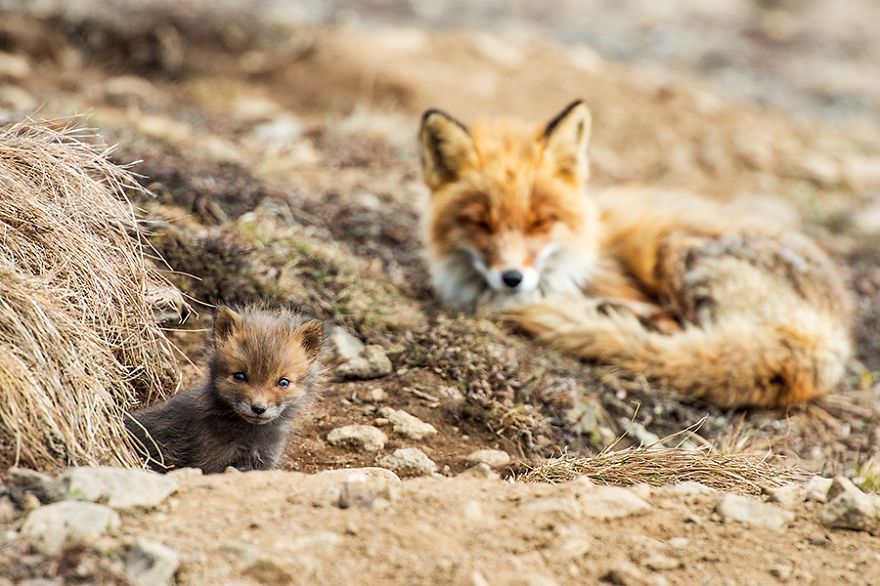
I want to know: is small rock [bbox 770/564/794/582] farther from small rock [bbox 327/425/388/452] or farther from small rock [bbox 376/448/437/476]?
small rock [bbox 327/425/388/452]

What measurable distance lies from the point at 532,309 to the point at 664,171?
476cm

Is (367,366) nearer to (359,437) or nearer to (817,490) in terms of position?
(359,437)

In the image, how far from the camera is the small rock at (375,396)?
16.9 feet

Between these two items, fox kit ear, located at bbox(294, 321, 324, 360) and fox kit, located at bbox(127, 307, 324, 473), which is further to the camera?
fox kit ear, located at bbox(294, 321, 324, 360)

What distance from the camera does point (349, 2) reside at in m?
15.0

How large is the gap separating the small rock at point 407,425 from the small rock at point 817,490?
1883mm

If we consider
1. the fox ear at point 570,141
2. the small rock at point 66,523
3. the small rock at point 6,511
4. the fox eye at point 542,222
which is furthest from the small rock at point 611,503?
the fox ear at point 570,141

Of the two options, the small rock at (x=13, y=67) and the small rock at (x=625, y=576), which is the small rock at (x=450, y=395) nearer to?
the small rock at (x=625, y=576)

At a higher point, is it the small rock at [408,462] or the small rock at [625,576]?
the small rock at [625,576]

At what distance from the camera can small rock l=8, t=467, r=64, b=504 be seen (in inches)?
127

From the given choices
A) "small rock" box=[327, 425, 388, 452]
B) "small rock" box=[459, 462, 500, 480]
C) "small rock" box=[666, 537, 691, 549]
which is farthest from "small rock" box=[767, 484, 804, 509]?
"small rock" box=[327, 425, 388, 452]

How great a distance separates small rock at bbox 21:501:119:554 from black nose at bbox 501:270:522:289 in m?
3.77

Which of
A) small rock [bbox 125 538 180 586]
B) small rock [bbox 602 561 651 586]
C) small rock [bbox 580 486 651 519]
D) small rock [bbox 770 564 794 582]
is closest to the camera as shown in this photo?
small rock [bbox 125 538 180 586]

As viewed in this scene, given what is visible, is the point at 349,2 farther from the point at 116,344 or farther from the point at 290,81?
the point at 116,344
